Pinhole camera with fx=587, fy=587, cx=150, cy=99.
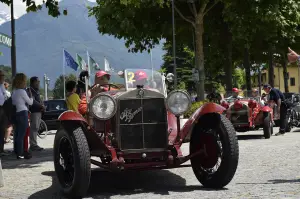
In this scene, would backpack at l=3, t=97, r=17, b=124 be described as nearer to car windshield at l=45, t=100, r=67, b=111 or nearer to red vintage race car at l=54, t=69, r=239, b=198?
red vintage race car at l=54, t=69, r=239, b=198

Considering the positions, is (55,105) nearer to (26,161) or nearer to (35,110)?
(35,110)

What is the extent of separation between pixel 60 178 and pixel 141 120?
1.32 meters

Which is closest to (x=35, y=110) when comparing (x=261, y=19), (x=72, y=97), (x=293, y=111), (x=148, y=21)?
(x=72, y=97)

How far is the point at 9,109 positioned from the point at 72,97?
5.51ft

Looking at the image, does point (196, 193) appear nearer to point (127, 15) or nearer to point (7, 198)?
point (7, 198)

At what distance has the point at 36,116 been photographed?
1413cm

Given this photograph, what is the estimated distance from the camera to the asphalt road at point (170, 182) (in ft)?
24.0

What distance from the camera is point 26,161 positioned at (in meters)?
12.1

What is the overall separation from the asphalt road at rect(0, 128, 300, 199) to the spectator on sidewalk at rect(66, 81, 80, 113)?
140 cm

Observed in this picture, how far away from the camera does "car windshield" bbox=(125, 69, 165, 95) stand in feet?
28.3

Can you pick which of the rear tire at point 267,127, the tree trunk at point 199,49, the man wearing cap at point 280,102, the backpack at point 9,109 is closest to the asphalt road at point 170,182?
the backpack at point 9,109

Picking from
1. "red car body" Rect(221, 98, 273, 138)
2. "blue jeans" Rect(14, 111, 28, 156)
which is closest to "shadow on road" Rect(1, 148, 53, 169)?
"blue jeans" Rect(14, 111, 28, 156)

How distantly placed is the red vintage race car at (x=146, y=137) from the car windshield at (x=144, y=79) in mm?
589

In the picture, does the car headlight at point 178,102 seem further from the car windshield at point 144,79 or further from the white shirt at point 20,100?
the white shirt at point 20,100
